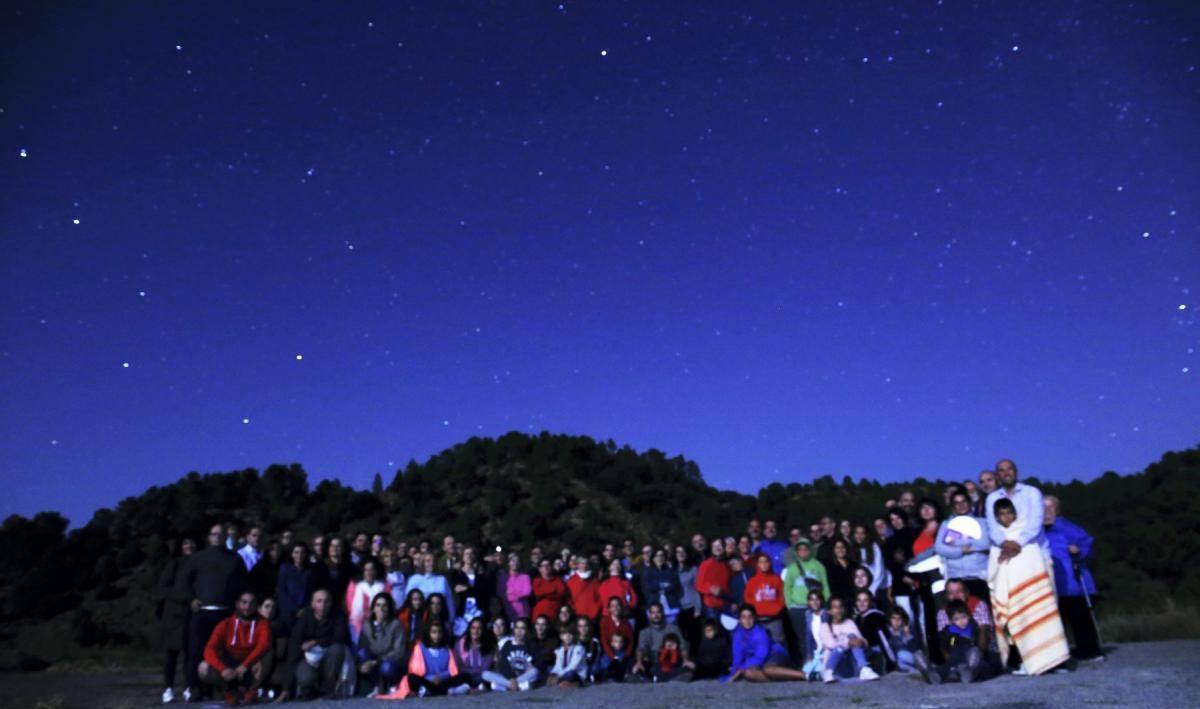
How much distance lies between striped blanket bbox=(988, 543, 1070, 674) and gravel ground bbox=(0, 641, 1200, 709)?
0.67 ft

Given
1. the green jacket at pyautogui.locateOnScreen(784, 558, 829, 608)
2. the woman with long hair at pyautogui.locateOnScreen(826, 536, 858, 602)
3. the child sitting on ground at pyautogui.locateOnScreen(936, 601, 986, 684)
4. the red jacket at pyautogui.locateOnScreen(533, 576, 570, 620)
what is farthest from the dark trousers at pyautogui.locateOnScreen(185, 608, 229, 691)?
the child sitting on ground at pyautogui.locateOnScreen(936, 601, 986, 684)

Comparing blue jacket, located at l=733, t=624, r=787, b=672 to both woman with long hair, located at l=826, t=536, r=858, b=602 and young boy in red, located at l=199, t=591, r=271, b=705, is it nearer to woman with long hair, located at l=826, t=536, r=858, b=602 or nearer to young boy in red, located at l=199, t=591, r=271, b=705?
woman with long hair, located at l=826, t=536, r=858, b=602

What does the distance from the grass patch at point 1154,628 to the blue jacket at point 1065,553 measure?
3.39 m

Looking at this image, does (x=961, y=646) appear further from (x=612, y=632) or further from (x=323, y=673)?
(x=323, y=673)

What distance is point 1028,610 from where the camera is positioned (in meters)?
8.45

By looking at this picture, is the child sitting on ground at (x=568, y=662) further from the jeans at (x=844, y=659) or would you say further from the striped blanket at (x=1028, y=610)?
the striped blanket at (x=1028, y=610)

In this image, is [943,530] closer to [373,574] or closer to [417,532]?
[373,574]

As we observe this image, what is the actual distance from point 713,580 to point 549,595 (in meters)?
1.82

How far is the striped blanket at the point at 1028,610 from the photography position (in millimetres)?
8336

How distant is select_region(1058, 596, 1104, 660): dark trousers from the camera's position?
370 inches

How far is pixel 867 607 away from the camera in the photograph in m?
9.52

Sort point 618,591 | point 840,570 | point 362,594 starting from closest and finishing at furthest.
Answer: point 362,594, point 840,570, point 618,591

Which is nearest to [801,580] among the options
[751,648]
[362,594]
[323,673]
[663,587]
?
[751,648]

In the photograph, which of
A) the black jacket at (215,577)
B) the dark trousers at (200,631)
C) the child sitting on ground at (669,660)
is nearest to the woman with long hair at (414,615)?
the black jacket at (215,577)
